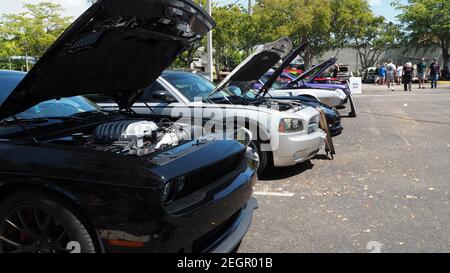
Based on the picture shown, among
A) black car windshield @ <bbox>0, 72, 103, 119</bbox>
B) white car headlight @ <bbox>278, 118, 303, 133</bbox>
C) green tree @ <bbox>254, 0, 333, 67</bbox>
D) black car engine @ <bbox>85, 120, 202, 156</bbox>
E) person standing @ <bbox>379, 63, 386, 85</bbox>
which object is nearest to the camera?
black car engine @ <bbox>85, 120, 202, 156</bbox>

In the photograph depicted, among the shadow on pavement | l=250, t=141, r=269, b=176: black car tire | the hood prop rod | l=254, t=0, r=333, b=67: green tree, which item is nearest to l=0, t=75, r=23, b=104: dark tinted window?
the hood prop rod

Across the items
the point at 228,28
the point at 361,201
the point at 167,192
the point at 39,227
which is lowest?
the point at 361,201

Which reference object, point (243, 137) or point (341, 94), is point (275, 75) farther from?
point (341, 94)

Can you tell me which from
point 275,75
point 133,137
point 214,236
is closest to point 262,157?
point 275,75

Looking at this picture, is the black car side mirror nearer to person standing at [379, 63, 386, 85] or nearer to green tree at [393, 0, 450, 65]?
person standing at [379, 63, 386, 85]

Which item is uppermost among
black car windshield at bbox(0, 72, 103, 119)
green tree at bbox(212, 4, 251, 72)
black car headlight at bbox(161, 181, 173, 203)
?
green tree at bbox(212, 4, 251, 72)

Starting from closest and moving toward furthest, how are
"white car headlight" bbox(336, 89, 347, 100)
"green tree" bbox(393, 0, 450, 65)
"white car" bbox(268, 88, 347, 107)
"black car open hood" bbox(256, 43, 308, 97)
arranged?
"black car open hood" bbox(256, 43, 308, 97)
"white car" bbox(268, 88, 347, 107)
"white car headlight" bbox(336, 89, 347, 100)
"green tree" bbox(393, 0, 450, 65)

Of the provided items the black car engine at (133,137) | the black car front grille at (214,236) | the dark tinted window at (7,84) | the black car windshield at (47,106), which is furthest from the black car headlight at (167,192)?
the dark tinted window at (7,84)

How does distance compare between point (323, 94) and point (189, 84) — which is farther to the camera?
point (323, 94)

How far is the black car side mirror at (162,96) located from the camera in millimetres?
5895

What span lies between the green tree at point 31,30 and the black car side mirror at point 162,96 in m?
32.6

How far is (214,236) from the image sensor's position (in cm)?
296

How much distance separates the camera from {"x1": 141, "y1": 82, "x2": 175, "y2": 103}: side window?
5918 millimetres

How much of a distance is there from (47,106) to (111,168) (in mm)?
1578
